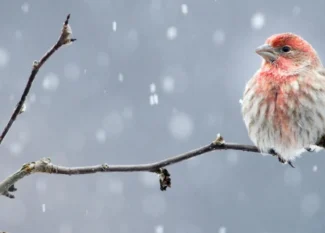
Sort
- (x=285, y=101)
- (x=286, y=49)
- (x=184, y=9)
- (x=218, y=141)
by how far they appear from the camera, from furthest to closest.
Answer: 1. (x=184, y=9)
2. (x=286, y=49)
3. (x=285, y=101)
4. (x=218, y=141)

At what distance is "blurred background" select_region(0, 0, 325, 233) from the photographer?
54.3 metres

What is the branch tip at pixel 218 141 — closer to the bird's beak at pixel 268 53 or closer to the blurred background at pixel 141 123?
the bird's beak at pixel 268 53

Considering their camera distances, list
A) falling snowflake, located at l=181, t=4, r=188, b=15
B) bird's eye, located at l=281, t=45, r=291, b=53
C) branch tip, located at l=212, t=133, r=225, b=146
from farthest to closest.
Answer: falling snowflake, located at l=181, t=4, r=188, b=15, bird's eye, located at l=281, t=45, r=291, b=53, branch tip, located at l=212, t=133, r=225, b=146

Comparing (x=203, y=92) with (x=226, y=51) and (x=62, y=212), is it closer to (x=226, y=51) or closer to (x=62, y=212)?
(x=226, y=51)

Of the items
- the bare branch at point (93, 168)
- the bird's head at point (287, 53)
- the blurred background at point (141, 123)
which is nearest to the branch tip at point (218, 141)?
the bare branch at point (93, 168)

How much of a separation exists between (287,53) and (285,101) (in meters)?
0.22

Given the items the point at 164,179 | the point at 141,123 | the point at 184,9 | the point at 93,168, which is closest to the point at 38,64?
the point at 93,168

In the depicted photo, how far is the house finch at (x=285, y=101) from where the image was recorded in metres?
2.99

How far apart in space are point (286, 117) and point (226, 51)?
234ft

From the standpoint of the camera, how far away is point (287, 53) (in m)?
3.13

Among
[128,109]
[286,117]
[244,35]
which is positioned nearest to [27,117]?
[128,109]

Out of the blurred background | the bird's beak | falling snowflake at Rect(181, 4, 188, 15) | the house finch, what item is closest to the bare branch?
the house finch

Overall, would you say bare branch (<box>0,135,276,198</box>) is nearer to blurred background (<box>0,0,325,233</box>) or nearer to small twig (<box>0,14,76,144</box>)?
small twig (<box>0,14,76,144</box>)

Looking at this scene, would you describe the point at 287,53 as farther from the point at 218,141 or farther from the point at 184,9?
the point at 184,9
